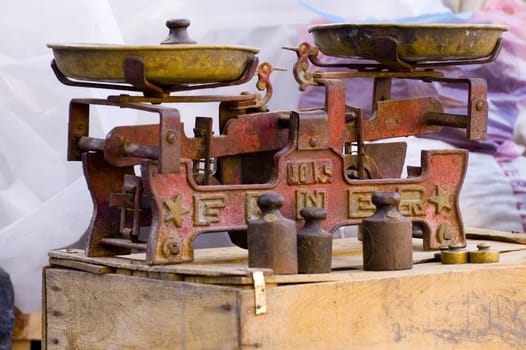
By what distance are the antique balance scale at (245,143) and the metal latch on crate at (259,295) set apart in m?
0.29

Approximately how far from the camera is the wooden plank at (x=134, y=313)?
10.2ft

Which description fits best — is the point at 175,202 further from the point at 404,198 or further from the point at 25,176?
the point at 25,176

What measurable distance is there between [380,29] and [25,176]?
1.48 metres

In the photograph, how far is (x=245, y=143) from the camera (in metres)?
3.52

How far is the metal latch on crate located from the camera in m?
3.07

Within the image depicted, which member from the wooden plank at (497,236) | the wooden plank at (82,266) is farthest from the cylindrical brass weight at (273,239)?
the wooden plank at (497,236)

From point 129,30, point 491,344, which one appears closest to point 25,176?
point 129,30

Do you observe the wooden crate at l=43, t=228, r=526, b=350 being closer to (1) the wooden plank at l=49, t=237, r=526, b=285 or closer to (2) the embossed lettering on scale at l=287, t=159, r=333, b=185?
(1) the wooden plank at l=49, t=237, r=526, b=285

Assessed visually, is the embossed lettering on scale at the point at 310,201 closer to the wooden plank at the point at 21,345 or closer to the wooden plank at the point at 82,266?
the wooden plank at the point at 82,266

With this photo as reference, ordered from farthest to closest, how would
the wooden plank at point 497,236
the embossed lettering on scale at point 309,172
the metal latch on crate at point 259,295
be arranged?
the wooden plank at point 497,236, the embossed lettering on scale at point 309,172, the metal latch on crate at point 259,295

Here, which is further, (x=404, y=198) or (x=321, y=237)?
(x=404, y=198)

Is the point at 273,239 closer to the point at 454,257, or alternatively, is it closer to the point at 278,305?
the point at 278,305

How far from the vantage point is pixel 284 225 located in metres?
3.23

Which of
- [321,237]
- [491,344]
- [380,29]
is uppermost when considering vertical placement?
[380,29]
